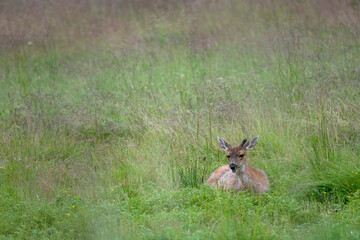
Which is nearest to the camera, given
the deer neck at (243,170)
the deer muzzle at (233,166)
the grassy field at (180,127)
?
the grassy field at (180,127)

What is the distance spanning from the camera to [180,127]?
8.18 m

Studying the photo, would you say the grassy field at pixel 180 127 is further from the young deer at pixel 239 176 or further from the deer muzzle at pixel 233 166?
the deer muzzle at pixel 233 166

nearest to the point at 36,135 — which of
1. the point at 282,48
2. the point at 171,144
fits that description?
the point at 171,144

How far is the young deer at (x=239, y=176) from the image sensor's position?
676cm

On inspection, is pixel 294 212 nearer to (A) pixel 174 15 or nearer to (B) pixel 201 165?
(B) pixel 201 165

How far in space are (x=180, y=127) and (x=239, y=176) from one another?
63.3 inches

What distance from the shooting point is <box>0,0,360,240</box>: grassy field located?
225 inches

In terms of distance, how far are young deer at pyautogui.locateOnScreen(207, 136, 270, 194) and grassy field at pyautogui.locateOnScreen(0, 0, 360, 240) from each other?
8.2 inches

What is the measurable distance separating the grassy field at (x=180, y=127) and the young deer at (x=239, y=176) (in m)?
0.21

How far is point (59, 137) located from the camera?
8.38m

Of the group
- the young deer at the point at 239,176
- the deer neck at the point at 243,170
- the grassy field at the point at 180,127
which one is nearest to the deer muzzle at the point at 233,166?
the young deer at the point at 239,176

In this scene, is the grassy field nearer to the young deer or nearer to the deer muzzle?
the young deer

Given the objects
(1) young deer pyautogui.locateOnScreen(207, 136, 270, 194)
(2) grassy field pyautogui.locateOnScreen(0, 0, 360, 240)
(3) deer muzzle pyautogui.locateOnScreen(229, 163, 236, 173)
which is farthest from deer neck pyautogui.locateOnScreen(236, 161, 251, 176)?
(2) grassy field pyautogui.locateOnScreen(0, 0, 360, 240)

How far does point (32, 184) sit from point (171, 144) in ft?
7.38
